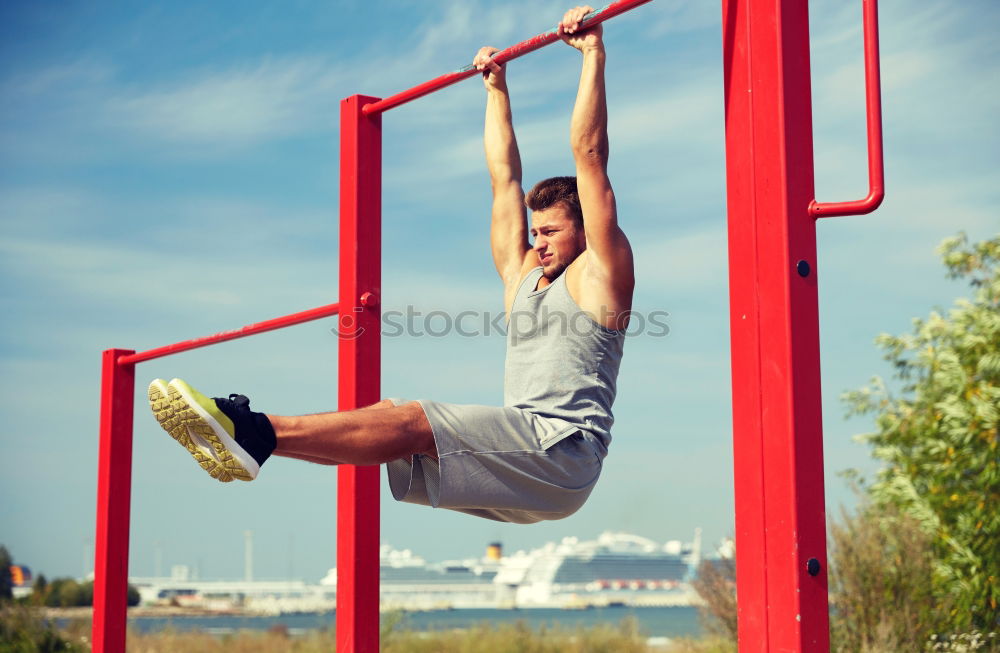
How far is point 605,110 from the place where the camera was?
2971 millimetres

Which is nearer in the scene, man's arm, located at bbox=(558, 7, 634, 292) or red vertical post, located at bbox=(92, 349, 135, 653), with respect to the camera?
man's arm, located at bbox=(558, 7, 634, 292)

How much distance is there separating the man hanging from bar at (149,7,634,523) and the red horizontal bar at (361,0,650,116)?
57 millimetres

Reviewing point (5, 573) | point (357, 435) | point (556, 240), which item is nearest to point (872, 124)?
point (556, 240)

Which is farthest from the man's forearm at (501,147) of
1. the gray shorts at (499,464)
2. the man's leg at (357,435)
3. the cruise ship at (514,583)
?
the cruise ship at (514,583)

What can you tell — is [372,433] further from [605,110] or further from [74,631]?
[74,631]

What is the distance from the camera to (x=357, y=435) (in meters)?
2.69

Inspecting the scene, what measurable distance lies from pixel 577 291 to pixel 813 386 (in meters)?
0.91

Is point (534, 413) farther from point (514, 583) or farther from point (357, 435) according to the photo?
point (514, 583)

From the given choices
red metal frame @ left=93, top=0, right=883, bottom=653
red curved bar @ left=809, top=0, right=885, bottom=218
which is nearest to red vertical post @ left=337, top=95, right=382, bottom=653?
red metal frame @ left=93, top=0, right=883, bottom=653

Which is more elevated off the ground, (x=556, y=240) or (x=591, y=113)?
(x=591, y=113)

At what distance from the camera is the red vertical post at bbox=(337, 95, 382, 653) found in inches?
139

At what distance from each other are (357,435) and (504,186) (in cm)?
135

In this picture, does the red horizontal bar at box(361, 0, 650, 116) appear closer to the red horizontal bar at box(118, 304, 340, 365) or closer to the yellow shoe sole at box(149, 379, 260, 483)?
the red horizontal bar at box(118, 304, 340, 365)

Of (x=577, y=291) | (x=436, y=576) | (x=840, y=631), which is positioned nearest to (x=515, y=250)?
(x=577, y=291)
